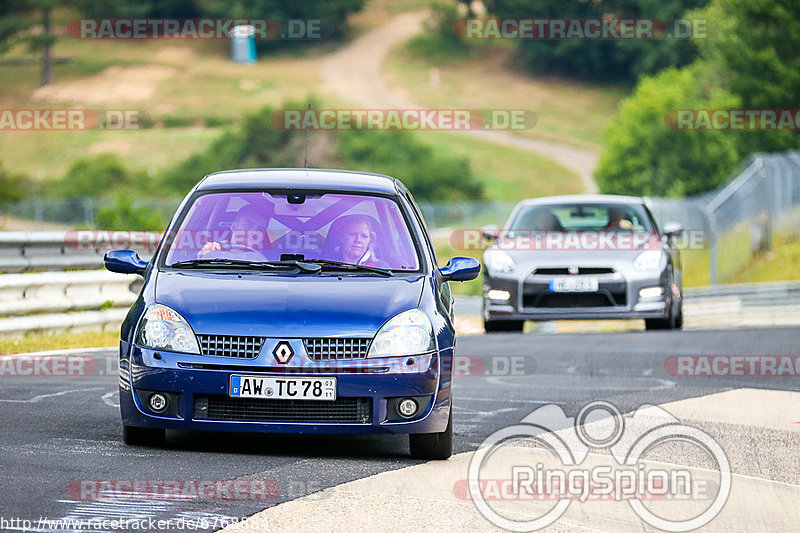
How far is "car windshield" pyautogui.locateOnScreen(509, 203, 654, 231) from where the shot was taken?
55.4 feet

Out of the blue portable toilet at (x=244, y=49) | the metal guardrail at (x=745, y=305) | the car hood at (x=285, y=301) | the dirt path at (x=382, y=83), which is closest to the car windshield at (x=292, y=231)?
the car hood at (x=285, y=301)

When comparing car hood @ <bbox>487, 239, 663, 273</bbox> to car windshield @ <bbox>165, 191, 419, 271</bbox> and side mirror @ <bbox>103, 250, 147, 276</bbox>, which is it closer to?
car windshield @ <bbox>165, 191, 419, 271</bbox>

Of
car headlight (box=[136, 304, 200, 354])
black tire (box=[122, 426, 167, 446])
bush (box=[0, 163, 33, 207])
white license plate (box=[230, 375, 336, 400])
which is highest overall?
bush (box=[0, 163, 33, 207])

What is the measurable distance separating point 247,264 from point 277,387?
102 centimetres

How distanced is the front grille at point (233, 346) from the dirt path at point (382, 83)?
82271 millimetres

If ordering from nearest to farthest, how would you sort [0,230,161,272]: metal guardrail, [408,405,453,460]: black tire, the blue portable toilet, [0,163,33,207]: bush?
[408,405,453,460]: black tire, [0,230,161,272]: metal guardrail, [0,163,33,207]: bush, the blue portable toilet

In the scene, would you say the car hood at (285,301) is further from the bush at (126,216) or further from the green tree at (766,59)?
the green tree at (766,59)

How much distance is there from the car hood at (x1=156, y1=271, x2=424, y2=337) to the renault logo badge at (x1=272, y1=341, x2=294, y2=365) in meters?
0.06

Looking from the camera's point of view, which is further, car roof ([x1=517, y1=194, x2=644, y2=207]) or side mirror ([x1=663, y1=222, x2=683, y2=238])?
car roof ([x1=517, y1=194, x2=644, y2=207])

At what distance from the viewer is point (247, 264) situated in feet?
26.2

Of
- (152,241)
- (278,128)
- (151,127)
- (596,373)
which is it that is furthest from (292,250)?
(151,127)

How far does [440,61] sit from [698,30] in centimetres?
3762

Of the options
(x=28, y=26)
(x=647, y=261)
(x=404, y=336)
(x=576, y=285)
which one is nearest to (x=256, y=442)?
(x=404, y=336)

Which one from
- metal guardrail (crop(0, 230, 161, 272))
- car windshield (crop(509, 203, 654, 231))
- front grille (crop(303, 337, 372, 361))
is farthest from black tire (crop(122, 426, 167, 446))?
car windshield (crop(509, 203, 654, 231))
